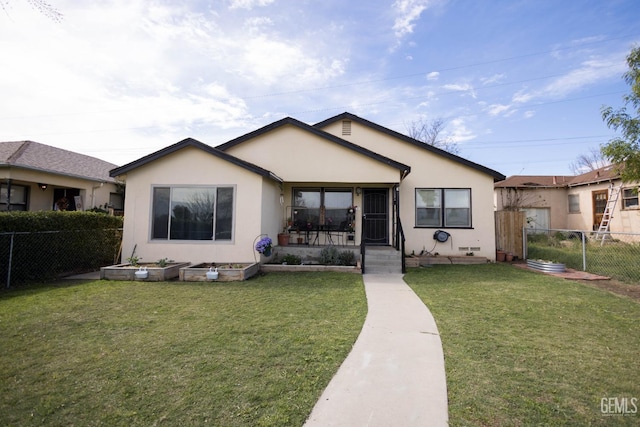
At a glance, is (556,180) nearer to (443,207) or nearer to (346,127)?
(443,207)

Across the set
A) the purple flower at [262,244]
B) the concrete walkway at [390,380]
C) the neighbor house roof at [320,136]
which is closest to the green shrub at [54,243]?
the neighbor house roof at [320,136]

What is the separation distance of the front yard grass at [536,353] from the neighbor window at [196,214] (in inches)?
229

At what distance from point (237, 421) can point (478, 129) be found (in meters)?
24.3

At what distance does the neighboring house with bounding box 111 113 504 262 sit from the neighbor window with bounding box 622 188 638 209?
28.9ft

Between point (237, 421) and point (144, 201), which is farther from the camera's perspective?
point (144, 201)

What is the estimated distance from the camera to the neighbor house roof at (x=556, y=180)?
16.4 meters

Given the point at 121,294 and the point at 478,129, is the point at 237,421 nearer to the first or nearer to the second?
the point at 121,294

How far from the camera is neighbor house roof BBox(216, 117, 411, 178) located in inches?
393

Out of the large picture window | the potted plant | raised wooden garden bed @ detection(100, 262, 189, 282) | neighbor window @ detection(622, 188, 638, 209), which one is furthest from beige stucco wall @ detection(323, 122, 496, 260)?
neighbor window @ detection(622, 188, 638, 209)

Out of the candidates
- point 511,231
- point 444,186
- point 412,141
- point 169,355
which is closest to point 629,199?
point 511,231

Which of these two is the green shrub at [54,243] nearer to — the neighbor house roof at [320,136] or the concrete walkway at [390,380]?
the neighbor house roof at [320,136]

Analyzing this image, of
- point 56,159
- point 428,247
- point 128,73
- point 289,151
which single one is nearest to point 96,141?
point 56,159

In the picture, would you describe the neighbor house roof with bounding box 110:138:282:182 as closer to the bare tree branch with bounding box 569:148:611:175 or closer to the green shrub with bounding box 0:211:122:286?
the green shrub with bounding box 0:211:122:286

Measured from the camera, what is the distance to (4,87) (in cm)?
916
